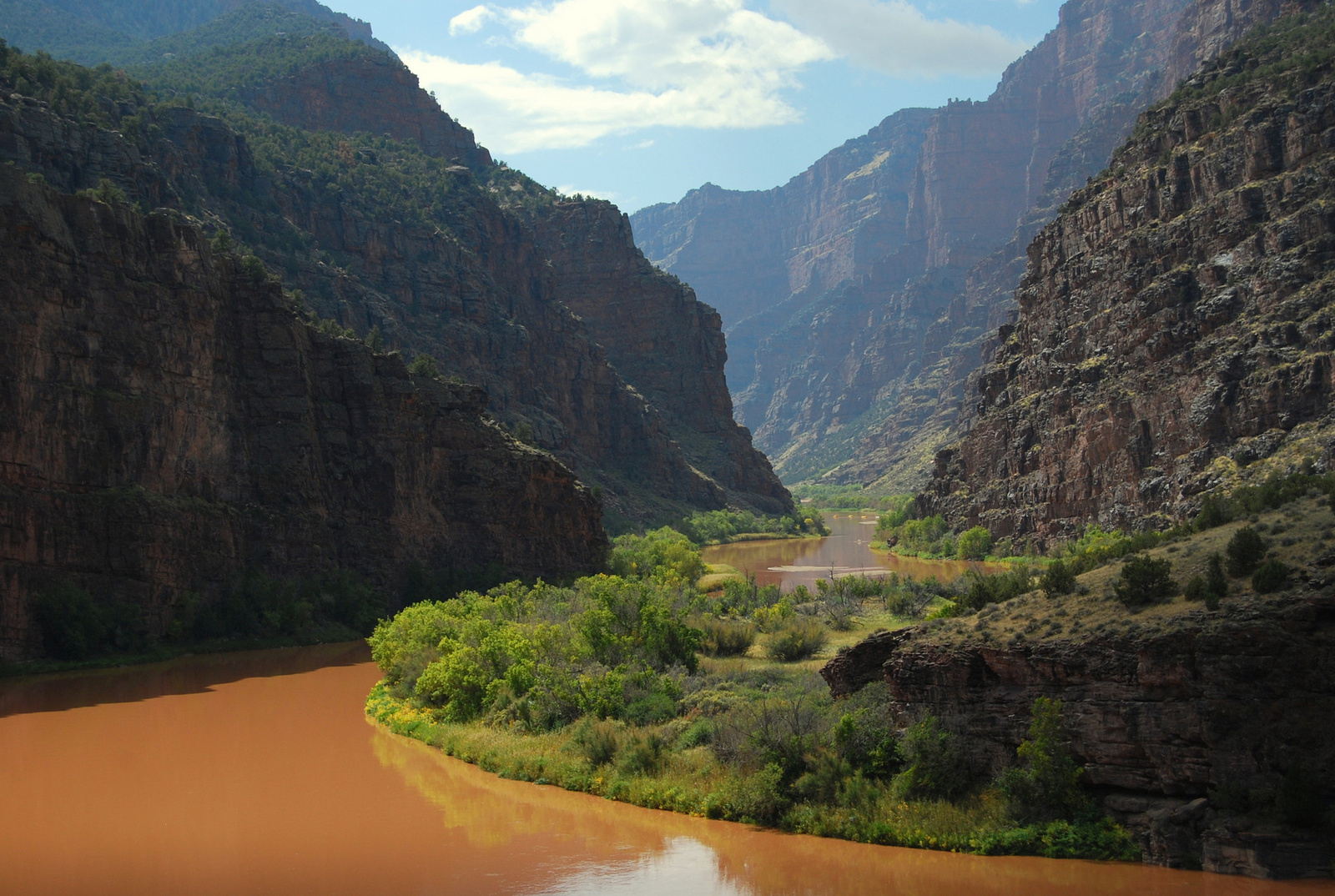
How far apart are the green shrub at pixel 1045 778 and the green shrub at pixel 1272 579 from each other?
15.5 feet

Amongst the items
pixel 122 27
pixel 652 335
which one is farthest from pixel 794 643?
pixel 122 27

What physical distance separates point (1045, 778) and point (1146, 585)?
16.3ft

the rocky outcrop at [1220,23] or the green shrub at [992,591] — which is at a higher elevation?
the rocky outcrop at [1220,23]

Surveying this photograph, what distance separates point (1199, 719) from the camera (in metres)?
21.8

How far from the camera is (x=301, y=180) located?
111 metres

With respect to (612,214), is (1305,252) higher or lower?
lower

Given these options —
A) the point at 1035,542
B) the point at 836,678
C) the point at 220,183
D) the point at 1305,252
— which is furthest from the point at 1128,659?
the point at 220,183

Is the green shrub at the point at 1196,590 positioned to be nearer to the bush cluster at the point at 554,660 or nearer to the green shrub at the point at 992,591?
the green shrub at the point at 992,591

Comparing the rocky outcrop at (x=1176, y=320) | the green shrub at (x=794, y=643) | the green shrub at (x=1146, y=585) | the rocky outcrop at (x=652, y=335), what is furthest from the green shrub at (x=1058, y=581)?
the rocky outcrop at (x=652, y=335)

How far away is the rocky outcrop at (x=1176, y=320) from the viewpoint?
7312 cm

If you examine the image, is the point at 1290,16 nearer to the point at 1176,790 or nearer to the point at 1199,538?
the point at 1199,538

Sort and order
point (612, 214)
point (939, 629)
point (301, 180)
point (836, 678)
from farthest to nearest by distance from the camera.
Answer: point (612, 214) → point (301, 180) → point (836, 678) → point (939, 629)

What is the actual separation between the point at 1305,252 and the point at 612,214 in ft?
395

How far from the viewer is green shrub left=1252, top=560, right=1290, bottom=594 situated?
22812 mm
